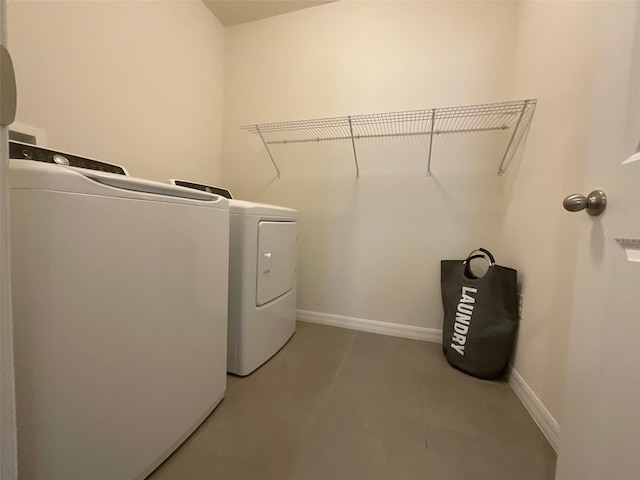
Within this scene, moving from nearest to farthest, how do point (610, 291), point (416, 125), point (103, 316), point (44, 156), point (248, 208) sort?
1. point (610, 291)
2. point (103, 316)
3. point (44, 156)
4. point (248, 208)
5. point (416, 125)

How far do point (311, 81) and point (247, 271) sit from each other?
1551 mm

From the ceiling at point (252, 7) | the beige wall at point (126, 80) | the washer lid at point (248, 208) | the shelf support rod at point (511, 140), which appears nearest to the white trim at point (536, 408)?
the shelf support rod at point (511, 140)

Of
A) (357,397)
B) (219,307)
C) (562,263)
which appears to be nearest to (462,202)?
(562,263)

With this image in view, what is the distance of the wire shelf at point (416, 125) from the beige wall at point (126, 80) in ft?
1.71

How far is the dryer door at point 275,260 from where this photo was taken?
4.14 feet

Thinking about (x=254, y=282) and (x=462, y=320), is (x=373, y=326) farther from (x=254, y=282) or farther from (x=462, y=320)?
(x=254, y=282)

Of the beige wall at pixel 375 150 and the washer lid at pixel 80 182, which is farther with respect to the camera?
the beige wall at pixel 375 150

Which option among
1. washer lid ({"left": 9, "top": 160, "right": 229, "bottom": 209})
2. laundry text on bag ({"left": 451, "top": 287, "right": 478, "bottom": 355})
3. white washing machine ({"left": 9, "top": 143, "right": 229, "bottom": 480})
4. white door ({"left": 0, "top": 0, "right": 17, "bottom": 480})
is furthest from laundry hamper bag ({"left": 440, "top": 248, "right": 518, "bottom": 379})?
white door ({"left": 0, "top": 0, "right": 17, "bottom": 480})

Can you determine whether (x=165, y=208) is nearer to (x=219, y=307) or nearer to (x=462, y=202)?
(x=219, y=307)

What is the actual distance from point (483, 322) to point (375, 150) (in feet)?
4.20

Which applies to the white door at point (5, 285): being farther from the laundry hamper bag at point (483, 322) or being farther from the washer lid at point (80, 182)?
the laundry hamper bag at point (483, 322)

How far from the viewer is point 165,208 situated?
72 cm

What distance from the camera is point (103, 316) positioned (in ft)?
1.92

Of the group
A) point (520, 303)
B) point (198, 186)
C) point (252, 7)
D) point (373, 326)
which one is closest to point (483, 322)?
point (520, 303)
